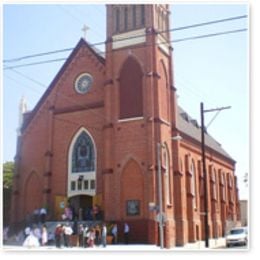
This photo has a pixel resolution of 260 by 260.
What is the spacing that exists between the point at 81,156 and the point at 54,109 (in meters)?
2.50

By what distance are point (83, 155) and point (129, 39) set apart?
494 centimetres

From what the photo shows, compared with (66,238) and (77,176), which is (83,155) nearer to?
(77,176)

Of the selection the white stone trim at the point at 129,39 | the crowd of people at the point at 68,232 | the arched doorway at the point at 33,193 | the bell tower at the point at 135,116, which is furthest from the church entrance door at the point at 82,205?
the white stone trim at the point at 129,39

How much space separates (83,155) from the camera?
1998cm

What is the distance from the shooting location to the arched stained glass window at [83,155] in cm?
1975

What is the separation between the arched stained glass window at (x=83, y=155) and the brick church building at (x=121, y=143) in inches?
1.6

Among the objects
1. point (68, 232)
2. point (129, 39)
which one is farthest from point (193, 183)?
point (68, 232)

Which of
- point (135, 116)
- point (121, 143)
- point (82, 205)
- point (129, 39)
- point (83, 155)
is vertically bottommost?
point (82, 205)

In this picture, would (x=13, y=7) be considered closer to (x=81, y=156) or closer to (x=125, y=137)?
(x=125, y=137)

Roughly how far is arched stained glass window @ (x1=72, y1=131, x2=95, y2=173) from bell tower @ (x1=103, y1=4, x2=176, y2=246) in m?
1.21

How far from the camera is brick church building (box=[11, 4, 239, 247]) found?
17688 millimetres

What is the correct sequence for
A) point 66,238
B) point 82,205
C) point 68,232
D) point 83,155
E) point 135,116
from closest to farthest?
point 66,238
point 68,232
point 135,116
point 82,205
point 83,155

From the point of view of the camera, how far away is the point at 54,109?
21.0 metres

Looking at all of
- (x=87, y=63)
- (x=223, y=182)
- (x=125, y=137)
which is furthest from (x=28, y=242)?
(x=223, y=182)
